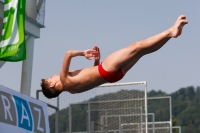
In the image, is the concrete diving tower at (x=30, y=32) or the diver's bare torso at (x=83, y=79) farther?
the concrete diving tower at (x=30, y=32)

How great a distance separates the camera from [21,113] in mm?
12766

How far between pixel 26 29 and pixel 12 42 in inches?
60.2

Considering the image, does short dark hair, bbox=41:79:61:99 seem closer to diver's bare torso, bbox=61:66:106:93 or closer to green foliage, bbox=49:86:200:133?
diver's bare torso, bbox=61:66:106:93

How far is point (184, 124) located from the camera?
6569cm

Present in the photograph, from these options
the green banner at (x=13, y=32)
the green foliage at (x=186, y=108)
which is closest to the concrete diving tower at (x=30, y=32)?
the green banner at (x=13, y=32)

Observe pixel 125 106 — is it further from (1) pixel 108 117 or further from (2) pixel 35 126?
(2) pixel 35 126

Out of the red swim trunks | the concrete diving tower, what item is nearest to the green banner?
the concrete diving tower

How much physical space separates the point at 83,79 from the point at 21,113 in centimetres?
460

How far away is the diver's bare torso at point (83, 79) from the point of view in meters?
8.52

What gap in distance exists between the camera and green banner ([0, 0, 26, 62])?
1530 cm

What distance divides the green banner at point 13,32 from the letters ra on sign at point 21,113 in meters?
2.32

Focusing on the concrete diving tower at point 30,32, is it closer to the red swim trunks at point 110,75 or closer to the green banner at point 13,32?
the green banner at point 13,32

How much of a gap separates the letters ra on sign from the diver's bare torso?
3.72m

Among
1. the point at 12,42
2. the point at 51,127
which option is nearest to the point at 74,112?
the point at 51,127
